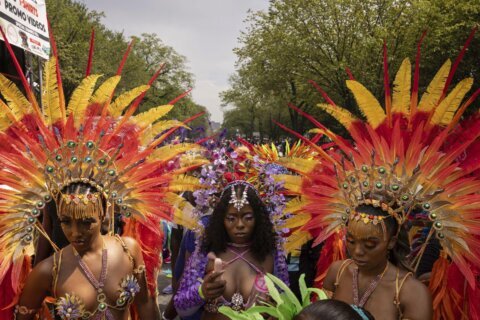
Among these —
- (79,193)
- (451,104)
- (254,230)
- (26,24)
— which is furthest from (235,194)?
(26,24)

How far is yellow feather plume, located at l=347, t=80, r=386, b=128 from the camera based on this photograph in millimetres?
2938

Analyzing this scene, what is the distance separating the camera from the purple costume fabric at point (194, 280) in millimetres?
2898

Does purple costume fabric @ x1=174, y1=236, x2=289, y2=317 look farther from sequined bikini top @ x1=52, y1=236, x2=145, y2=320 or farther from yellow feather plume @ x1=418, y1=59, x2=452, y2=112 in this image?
yellow feather plume @ x1=418, y1=59, x2=452, y2=112

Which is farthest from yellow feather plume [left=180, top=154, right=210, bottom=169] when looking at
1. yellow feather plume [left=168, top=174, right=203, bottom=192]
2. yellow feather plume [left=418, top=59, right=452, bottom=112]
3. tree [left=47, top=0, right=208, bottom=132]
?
tree [left=47, top=0, right=208, bottom=132]

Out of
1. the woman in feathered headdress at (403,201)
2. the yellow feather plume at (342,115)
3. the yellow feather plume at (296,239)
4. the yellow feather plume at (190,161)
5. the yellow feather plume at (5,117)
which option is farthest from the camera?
the yellow feather plume at (190,161)

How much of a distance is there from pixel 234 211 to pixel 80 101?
1.25 meters

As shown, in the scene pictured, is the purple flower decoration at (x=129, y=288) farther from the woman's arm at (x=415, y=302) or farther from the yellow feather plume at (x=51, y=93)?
the woman's arm at (x=415, y=302)

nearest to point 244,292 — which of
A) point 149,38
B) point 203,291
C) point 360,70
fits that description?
point 203,291

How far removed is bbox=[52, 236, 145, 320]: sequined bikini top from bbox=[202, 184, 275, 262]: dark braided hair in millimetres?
615

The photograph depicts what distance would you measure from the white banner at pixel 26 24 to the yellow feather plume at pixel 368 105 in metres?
6.43

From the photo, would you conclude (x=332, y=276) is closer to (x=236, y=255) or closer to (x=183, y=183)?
(x=236, y=255)

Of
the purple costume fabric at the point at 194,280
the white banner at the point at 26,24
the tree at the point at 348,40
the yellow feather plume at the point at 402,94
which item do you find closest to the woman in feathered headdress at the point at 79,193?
the purple costume fabric at the point at 194,280

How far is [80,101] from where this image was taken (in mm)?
2973

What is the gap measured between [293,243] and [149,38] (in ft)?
168
